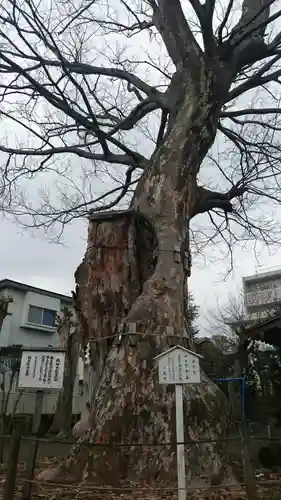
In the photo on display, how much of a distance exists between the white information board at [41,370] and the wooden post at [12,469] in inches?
41.7

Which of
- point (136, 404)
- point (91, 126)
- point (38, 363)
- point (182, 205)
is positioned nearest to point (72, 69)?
point (91, 126)

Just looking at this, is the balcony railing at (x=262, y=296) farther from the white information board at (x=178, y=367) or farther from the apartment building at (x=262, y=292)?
the white information board at (x=178, y=367)

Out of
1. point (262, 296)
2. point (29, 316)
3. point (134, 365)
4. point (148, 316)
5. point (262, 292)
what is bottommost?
point (134, 365)

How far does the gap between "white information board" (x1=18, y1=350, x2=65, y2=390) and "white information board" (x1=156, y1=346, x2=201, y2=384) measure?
1721 mm

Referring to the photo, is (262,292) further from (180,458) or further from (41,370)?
(180,458)

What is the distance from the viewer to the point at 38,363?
560cm

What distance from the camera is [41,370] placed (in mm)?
5562

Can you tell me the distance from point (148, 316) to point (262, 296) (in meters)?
26.1

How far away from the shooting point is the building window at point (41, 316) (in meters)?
20.1

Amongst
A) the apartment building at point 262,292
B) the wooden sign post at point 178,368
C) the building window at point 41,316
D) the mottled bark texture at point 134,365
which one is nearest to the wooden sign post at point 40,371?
the mottled bark texture at point 134,365

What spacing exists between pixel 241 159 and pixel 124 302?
19.4ft

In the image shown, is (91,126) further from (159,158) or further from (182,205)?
(182,205)

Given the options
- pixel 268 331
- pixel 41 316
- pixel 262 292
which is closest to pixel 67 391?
pixel 268 331

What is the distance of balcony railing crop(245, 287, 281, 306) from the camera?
29.9 meters
